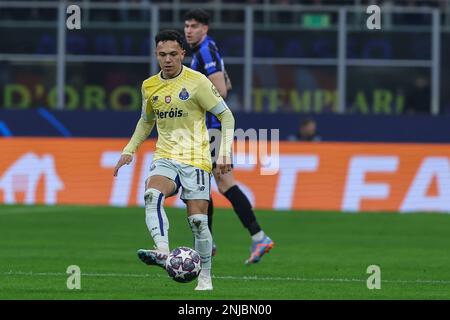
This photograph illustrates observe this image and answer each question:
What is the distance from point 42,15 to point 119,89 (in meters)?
2.12

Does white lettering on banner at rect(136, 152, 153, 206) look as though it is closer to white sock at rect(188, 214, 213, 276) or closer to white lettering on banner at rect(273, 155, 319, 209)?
white lettering on banner at rect(273, 155, 319, 209)

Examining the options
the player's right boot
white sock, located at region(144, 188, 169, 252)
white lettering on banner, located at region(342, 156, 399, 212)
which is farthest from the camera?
white lettering on banner, located at region(342, 156, 399, 212)

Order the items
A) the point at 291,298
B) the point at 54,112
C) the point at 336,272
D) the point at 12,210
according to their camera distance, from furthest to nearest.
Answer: the point at 54,112, the point at 12,210, the point at 336,272, the point at 291,298

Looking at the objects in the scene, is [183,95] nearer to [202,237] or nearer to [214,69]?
[202,237]

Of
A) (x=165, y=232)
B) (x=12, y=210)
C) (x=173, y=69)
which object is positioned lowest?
(x=12, y=210)

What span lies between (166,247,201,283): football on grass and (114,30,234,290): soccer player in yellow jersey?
0.61 m

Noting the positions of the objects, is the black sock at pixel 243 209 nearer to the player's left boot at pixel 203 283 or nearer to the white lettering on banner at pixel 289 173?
the player's left boot at pixel 203 283

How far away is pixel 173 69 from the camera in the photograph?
10883mm

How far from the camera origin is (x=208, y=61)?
43.5 ft

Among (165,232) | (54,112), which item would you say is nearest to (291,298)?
(165,232)

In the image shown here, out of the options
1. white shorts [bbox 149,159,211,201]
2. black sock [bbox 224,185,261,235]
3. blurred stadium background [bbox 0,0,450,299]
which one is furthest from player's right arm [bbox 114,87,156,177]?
blurred stadium background [bbox 0,0,450,299]

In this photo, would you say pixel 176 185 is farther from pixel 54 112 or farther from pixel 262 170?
pixel 54 112

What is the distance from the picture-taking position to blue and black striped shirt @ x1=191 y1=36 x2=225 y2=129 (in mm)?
13266

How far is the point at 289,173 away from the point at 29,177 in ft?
14.8
